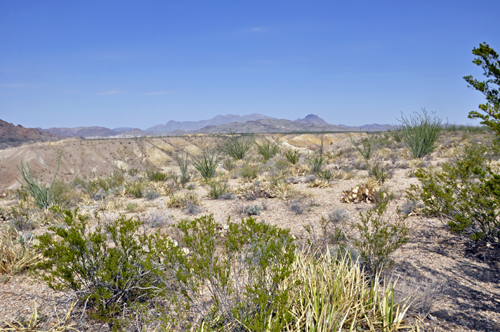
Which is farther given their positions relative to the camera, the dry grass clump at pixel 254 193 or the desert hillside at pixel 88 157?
the desert hillside at pixel 88 157

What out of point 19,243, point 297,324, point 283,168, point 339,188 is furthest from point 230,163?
point 297,324

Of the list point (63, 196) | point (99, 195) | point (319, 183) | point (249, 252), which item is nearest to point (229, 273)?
point (249, 252)

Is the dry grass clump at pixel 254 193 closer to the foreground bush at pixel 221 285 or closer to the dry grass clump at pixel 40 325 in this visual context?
the foreground bush at pixel 221 285

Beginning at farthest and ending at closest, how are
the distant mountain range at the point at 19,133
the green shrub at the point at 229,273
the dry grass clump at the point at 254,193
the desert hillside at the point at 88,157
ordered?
the distant mountain range at the point at 19,133
the desert hillside at the point at 88,157
the dry grass clump at the point at 254,193
the green shrub at the point at 229,273

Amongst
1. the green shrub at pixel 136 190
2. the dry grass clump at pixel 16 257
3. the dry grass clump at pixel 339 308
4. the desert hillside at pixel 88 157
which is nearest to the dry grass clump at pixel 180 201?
the green shrub at pixel 136 190

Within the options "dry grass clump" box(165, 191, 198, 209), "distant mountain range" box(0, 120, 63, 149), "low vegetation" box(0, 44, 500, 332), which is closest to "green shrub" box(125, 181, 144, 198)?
"low vegetation" box(0, 44, 500, 332)

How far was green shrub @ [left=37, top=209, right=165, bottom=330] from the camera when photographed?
3.20 m

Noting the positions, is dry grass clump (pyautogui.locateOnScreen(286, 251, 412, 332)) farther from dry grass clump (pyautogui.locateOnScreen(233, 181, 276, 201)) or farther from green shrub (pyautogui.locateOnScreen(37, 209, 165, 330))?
dry grass clump (pyautogui.locateOnScreen(233, 181, 276, 201))

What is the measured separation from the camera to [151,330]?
3.23 m

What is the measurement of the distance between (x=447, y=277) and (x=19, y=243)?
6.62m

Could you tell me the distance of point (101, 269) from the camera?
341cm

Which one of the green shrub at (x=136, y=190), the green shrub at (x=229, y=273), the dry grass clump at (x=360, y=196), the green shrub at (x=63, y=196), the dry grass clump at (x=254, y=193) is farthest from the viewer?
the green shrub at (x=136, y=190)

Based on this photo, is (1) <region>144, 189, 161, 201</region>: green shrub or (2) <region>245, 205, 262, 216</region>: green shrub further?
(1) <region>144, 189, 161, 201</region>: green shrub

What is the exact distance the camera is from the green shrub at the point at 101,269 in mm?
3195
